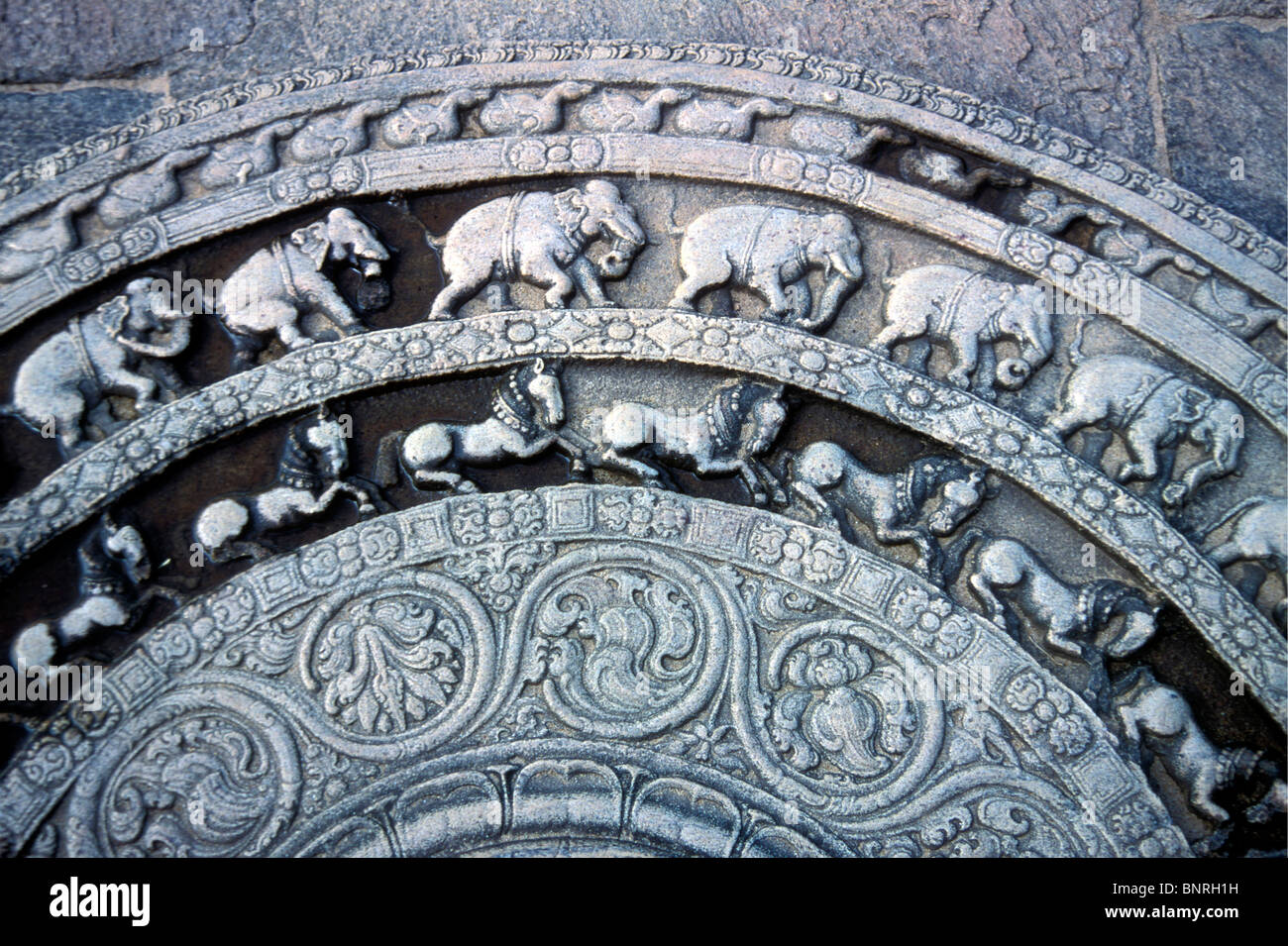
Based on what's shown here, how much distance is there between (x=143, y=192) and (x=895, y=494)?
2.43 meters

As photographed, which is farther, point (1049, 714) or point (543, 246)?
point (543, 246)

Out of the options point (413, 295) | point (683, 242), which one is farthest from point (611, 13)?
point (413, 295)

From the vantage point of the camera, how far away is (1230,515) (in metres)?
3.52

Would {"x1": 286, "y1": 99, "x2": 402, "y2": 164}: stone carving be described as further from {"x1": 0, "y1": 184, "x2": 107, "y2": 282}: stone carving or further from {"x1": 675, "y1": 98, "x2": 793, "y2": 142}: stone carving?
{"x1": 675, "y1": 98, "x2": 793, "y2": 142}: stone carving

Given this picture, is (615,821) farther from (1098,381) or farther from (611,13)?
(611,13)

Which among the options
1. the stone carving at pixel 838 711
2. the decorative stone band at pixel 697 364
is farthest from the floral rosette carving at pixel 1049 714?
the decorative stone band at pixel 697 364

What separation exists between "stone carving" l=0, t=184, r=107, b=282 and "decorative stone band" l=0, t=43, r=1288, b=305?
0.12 feet

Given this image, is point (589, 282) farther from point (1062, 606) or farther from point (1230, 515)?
point (1230, 515)

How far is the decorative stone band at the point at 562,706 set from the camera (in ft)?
10.8

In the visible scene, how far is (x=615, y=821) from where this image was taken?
3.29 meters

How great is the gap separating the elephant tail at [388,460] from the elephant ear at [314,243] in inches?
22.9

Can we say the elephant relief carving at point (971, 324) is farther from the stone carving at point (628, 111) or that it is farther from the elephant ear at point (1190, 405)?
the stone carving at point (628, 111)

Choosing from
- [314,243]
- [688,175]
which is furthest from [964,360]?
[314,243]
